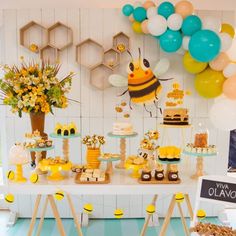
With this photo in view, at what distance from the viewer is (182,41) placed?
3068 millimetres

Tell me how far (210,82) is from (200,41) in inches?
19.8

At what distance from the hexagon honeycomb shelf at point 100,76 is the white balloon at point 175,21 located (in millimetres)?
791

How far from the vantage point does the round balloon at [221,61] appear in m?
2.94

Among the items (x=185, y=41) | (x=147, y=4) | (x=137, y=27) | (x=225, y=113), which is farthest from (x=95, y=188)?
(x=147, y=4)

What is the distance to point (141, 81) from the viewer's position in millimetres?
3225

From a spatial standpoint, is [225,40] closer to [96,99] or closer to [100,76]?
[100,76]

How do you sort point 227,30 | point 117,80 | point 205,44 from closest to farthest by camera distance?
point 205,44
point 227,30
point 117,80

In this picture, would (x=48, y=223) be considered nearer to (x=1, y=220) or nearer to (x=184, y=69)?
(x=1, y=220)

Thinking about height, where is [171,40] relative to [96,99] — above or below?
above

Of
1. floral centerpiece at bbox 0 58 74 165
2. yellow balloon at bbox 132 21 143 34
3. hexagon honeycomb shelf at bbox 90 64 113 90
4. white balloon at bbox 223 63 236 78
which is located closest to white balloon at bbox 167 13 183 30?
yellow balloon at bbox 132 21 143 34

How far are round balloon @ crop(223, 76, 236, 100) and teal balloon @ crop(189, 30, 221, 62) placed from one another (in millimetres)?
283

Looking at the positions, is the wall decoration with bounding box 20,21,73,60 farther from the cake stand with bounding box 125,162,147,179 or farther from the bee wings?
the cake stand with bounding box 125,162,147,179

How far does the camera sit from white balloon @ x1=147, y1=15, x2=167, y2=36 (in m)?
3.00

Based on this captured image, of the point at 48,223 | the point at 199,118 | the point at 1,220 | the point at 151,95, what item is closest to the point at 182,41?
the point at 151,95
